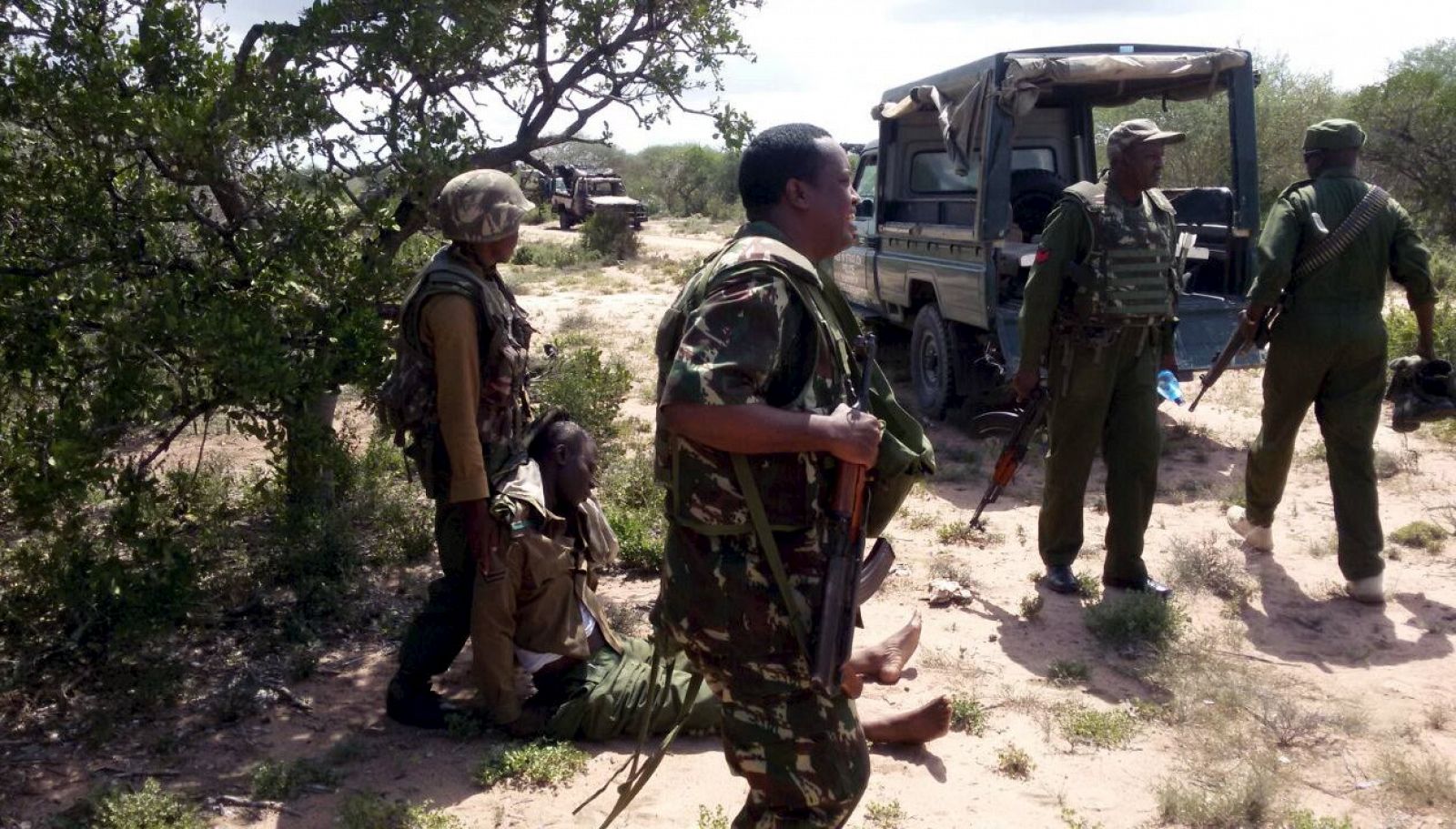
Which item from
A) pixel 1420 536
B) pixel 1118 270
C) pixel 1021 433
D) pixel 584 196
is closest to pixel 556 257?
pixel 584 196

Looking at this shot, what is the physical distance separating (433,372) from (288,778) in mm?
1223

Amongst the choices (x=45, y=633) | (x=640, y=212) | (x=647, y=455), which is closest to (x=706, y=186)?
(x=640, y=212)

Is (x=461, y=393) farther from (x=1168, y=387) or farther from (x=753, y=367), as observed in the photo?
(x=1168, y=387)

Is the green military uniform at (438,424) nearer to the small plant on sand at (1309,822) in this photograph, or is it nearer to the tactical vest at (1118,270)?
the tactical vest at (1118,270)

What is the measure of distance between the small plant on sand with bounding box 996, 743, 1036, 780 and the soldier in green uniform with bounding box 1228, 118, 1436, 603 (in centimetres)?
216

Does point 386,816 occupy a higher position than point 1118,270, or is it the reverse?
point 1118,270

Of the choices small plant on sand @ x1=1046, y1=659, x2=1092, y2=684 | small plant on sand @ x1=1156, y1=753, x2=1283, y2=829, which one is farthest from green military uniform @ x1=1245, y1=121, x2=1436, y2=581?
small plant on sand @ x1=1156, y1=753, x2=1283, y2=829

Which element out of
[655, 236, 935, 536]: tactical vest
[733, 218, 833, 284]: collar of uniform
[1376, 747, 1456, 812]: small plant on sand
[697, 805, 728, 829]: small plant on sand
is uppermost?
[733, 218, 833, 284]: collar of uniform

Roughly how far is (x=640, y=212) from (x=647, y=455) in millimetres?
20212

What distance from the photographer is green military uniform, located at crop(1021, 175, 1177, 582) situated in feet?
15.2

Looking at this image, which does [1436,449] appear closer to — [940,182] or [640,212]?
[940,182]

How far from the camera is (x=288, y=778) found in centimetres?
337

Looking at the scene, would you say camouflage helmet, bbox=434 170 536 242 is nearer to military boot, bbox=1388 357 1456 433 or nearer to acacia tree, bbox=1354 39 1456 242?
military boot, bbox=1388 357 1456 433

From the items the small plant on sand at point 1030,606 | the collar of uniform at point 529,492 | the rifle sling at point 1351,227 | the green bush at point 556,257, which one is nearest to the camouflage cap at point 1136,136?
the rifle sling at point 1351,227
